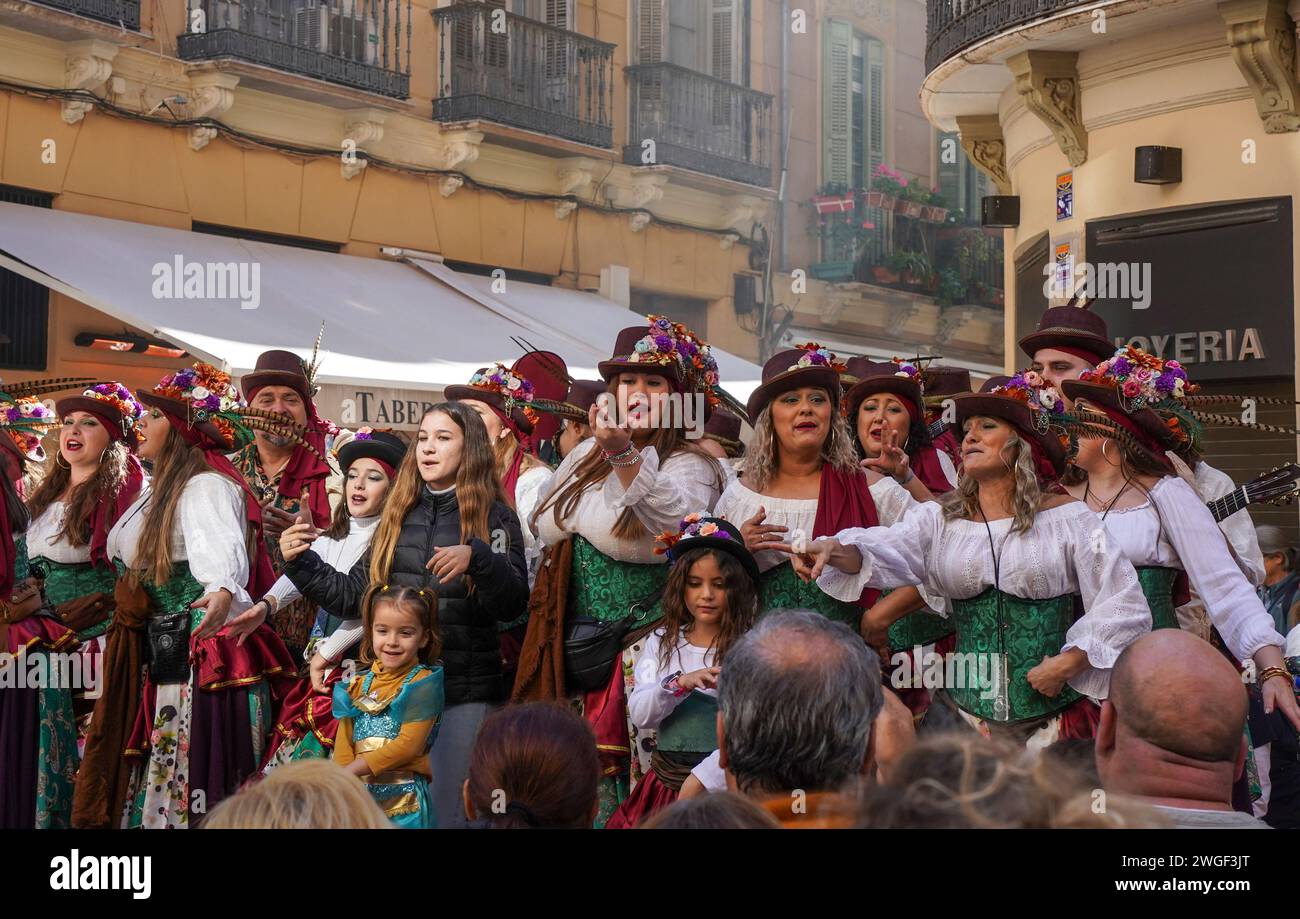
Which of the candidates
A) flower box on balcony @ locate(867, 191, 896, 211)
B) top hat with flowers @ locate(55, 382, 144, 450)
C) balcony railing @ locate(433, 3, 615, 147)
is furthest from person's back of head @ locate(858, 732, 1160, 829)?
flower box on balcony @ locate(867, 191, 896, 211)

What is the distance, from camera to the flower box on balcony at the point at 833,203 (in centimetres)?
2102

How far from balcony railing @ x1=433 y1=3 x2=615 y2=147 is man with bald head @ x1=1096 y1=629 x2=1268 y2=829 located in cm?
1321

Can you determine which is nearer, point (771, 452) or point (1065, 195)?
point (771, 452)

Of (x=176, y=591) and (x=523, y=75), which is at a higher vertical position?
(x=523, y=75)

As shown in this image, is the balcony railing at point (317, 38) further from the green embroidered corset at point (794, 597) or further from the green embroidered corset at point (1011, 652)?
Result: the green embroidered corset at point (1011, 652)

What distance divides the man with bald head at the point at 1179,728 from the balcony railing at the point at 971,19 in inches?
306

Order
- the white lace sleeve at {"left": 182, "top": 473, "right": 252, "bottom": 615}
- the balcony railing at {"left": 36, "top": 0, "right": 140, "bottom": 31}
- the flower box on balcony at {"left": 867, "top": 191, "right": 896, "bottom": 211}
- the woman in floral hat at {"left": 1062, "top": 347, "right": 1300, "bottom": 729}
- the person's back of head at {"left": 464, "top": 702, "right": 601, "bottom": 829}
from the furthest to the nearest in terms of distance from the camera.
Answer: the flower box on balcony at {"left": 867, "top": 191, "right": 896, "bottom": 211} < the balcony railing at {"left": 36, "top": 0, "right": 140, "bottom": 31} < the white lace sleeve at {"left": 182, "top": 473, "right": 252, "bottom": 615} < the woman in floral hat at {"left": 1062, "top": 347, "right": 1300, "bottom": 729} < the person's back of head at {"left": 464, "top": 702, "right": 601, "bottom": 829}

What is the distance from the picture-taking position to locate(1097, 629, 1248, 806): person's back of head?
300cm

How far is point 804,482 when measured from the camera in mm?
5305

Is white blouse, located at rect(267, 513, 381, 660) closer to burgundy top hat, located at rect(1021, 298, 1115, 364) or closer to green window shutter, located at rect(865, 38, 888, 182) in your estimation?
burgundy top hat, located at rect(1021, 298, 1115, 364)

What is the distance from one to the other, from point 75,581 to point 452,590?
6.47 ft

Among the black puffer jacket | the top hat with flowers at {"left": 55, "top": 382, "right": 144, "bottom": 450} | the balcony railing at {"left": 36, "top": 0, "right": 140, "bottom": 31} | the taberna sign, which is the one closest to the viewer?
the black puffer jacket

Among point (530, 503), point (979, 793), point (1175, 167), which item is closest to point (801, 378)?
point (530, 503)

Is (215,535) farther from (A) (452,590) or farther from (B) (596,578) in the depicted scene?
(B) (596,578)
